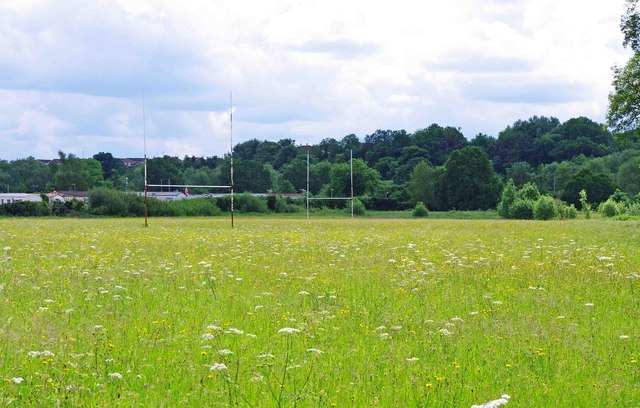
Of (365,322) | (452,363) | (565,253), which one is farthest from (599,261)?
(452,363)

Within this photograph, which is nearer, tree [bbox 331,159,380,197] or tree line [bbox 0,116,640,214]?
tree line [bbox 0,116,640,214]

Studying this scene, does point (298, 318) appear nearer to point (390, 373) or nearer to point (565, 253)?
point (390, 373)

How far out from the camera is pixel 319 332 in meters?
10.4

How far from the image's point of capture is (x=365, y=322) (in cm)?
1134

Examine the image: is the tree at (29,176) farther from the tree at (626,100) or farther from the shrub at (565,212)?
the tree at (626,100)

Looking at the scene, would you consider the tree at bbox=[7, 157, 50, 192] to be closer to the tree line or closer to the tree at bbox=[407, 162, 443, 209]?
the tree line

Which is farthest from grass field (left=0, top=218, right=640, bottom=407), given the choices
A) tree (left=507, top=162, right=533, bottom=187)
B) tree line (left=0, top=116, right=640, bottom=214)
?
tree (left=507, top=162, right=533, bottom=187)

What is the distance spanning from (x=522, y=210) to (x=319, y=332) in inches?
3080

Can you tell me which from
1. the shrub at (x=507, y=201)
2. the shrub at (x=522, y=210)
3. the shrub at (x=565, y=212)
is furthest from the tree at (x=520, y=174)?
the shrub at (x=565, y=212)

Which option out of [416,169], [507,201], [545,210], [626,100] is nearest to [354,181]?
[416,169]

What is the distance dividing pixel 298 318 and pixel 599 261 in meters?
10.9

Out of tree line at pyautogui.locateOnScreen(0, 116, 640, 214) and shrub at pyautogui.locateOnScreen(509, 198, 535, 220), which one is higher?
tree line at pyautogui.locateOnScreen(0, 116, 640, 214)

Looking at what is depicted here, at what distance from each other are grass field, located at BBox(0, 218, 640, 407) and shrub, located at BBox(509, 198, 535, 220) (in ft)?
220

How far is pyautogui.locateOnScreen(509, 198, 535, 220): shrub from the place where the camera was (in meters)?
84.3
